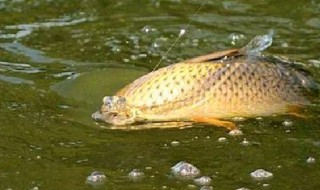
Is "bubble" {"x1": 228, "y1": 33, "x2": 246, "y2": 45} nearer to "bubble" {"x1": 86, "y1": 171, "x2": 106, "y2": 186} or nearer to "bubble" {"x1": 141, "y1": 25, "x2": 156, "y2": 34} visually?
"bubble" {"x1": 141, "y1": 25, "x2": 156, "y2": 34}

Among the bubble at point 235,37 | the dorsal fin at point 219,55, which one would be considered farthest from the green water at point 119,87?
the dorsal fin at point 219,55

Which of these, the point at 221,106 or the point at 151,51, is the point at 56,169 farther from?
the point at 151,51

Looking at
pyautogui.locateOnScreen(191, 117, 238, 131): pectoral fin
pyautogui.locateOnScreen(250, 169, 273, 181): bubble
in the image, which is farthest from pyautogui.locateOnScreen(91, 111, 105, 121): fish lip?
pyautogui.locateOnScreen(250, 169, 273, 181): bubble

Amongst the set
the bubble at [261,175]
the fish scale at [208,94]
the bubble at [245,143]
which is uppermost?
the fish scale at [208,94]

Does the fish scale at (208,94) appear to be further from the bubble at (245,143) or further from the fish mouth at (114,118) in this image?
the bubble at (245,143)

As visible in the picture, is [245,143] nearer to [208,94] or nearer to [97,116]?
[208,94]

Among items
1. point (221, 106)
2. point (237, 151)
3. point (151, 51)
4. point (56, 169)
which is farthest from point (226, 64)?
point (151, 51)
